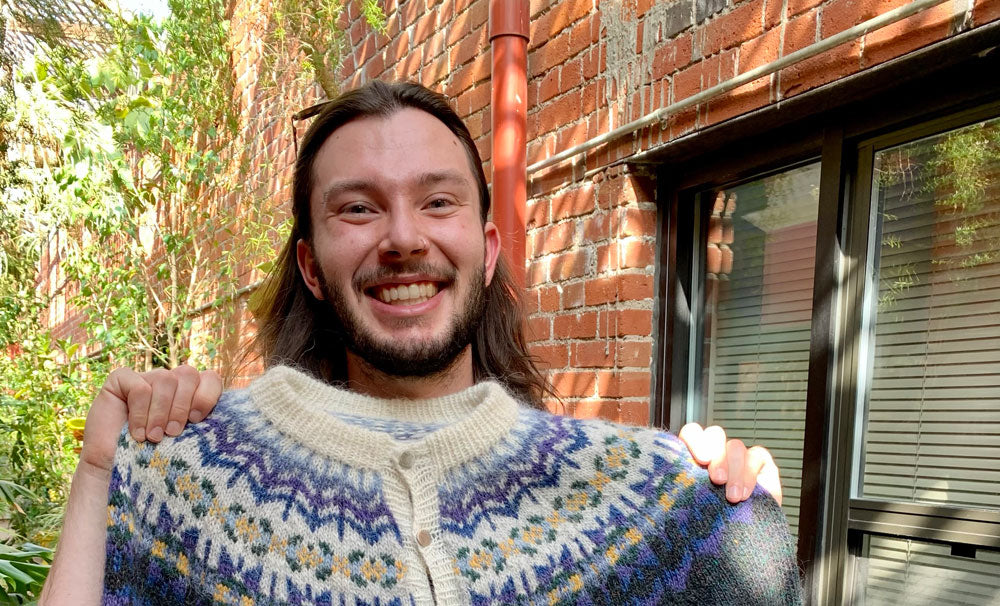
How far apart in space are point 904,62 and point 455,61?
203cm

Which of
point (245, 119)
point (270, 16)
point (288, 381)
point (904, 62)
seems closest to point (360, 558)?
point (288, 381)

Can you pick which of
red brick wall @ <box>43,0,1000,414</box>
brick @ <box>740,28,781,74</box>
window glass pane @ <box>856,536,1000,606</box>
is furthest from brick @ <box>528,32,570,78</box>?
window glass pane @ <box>856,536,1000,606</box>

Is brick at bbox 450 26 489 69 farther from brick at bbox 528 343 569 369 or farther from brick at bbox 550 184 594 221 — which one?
brick at bbox 528 343 569 369

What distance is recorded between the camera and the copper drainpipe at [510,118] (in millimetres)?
3107

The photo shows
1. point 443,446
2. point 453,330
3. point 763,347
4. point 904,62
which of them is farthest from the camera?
point 763,347

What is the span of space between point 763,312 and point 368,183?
1.47 meters

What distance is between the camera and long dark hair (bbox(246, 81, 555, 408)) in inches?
72.7

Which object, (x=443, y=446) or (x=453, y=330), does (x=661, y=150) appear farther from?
(x=443, y=446)

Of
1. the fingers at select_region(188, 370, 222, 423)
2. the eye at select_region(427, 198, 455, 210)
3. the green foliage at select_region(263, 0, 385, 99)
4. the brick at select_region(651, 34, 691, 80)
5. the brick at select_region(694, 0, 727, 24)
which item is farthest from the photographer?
the green foliage at select_region(263, 0, 385, 99)

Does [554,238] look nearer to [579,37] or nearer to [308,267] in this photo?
[579,37]

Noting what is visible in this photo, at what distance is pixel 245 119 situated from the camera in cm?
572

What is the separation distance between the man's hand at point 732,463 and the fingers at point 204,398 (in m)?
0.76

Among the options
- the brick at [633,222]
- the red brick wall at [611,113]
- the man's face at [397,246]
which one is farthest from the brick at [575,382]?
the man's face at [397,246]

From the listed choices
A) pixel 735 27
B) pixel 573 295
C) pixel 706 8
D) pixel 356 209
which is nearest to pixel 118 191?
pixel 573 295
